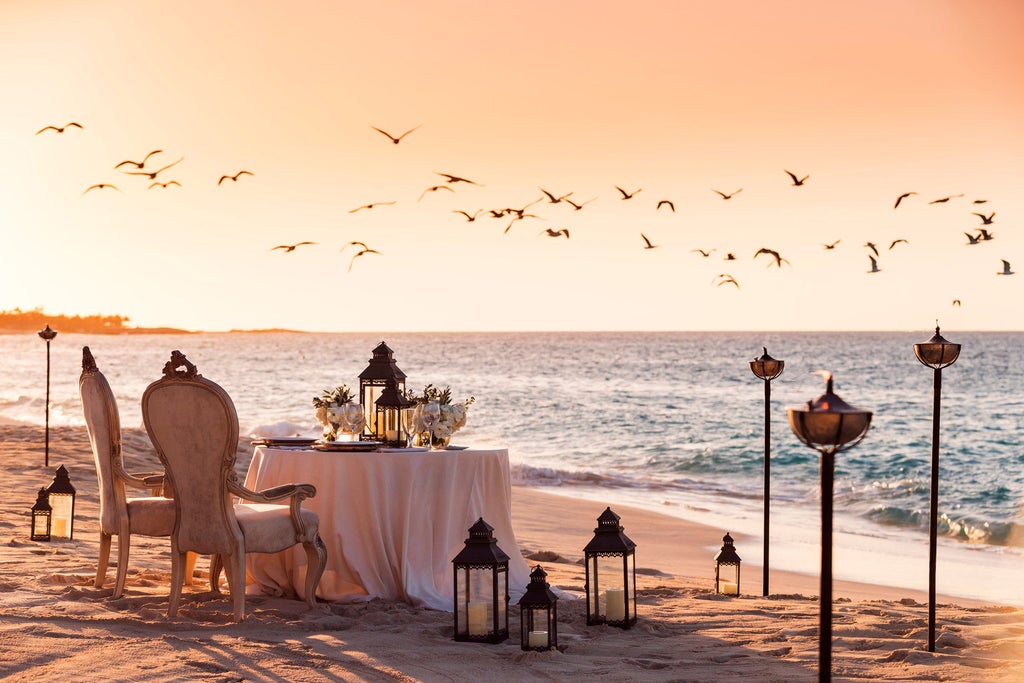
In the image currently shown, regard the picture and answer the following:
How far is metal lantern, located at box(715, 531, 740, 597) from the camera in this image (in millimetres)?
6789

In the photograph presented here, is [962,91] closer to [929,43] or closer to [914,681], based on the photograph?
[929,43]

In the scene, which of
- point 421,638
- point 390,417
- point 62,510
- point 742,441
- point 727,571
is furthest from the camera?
point 742,441

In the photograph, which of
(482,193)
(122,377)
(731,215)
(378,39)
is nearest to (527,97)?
(378,39)

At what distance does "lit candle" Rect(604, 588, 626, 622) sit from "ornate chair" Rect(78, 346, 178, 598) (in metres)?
2.20

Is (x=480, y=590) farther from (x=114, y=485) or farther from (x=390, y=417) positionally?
(x=114, y=485)

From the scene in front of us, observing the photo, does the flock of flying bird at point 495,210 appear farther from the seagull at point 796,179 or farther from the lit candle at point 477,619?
the lit candle at point 477,619

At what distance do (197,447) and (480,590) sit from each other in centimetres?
151

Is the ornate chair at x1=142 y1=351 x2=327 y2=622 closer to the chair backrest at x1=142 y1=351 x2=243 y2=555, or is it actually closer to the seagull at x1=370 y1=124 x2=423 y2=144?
the chair backrest at x1=142 y1=351 x2=243 y2=555

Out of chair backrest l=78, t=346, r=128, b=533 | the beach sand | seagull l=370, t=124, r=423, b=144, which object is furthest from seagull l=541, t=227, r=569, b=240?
chair backrest l=78, t=346, r=128, b=533

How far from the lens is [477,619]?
16.8ft

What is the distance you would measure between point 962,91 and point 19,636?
31.7 feet

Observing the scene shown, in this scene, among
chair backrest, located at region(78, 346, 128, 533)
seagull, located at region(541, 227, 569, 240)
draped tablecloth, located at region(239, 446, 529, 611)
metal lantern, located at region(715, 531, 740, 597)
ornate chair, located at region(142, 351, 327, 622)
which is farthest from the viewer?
seagull, located at region(541, 227, 569, 240)

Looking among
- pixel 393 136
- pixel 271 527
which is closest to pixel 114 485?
pixel 271 527

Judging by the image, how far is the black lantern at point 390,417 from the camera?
6332mm
